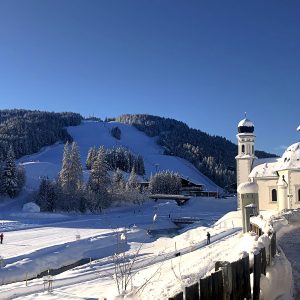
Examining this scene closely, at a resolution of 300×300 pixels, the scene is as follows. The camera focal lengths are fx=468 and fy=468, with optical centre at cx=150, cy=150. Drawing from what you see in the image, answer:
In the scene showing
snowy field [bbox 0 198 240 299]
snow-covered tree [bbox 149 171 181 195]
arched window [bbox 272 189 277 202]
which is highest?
snow-covered tree [bbox 149 171 181 195]

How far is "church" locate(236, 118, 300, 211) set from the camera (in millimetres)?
51000

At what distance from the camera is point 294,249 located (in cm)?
1341

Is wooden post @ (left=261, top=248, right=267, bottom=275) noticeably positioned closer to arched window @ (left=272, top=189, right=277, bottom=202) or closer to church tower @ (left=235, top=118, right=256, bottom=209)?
arched window @ (left=272, top=189, right=277, bottom=202)

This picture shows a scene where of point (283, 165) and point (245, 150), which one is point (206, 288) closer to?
point (283, 165)

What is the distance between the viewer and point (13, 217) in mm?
67438

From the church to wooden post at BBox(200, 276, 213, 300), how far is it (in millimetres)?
37672

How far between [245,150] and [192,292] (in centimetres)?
6110

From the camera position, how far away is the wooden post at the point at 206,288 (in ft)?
18.1

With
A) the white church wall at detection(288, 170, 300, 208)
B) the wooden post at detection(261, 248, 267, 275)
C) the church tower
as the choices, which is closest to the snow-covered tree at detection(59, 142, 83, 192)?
the church tower

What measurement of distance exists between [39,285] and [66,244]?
708 inches

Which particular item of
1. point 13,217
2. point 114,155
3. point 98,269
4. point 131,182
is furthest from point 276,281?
point 114,155

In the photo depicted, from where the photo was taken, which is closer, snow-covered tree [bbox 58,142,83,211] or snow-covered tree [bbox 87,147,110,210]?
snow-covered tree [bbox 58,142,83,211]

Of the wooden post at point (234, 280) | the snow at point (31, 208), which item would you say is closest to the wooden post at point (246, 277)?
the wooden post at point (234, 280)

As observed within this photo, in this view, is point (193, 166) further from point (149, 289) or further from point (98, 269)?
point (149, 289)
